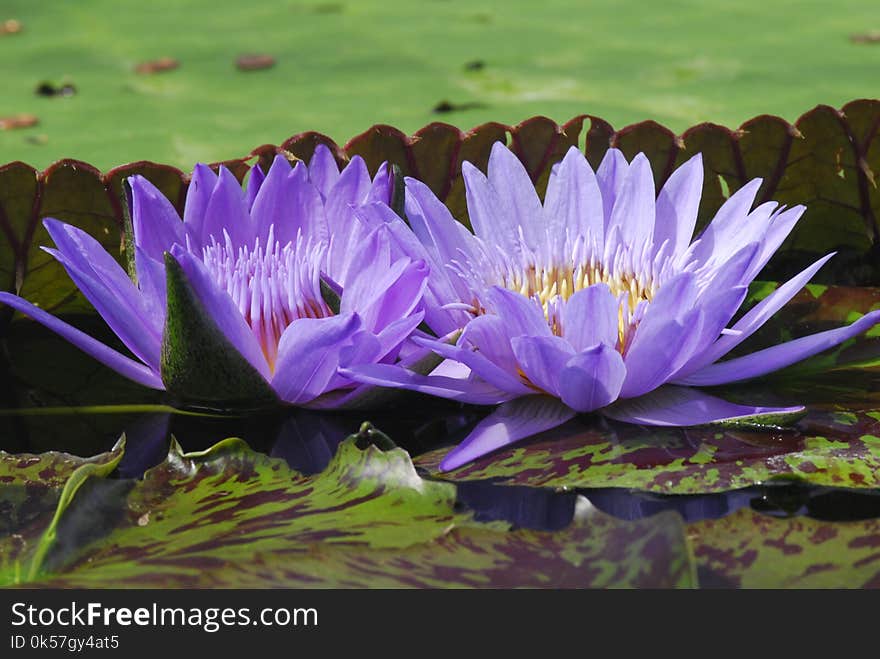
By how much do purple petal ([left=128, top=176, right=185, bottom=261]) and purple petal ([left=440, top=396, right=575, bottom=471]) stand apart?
16.6 inches

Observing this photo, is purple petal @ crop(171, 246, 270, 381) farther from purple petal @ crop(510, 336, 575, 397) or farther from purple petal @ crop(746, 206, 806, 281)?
purple petal @ crop(746, 206, 806, 281)

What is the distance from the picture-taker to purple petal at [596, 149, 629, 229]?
4.14 ft

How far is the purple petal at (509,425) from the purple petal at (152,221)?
1.38 feet

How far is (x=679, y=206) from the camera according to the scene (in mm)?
1248

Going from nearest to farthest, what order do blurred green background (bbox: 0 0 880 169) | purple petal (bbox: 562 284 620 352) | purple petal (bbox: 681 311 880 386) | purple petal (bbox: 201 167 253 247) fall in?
1. purple petal (bbox: 562 284 620 352)
2. purple petal (bbox: 681 311 880 386)
3. purple petal (bbox: 201 167 253 247)
4. blurred green background (bbox: 0 0 880 169)

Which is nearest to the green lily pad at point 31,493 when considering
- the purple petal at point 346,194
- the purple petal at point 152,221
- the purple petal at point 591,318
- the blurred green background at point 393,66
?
the purple petal at point 152,221

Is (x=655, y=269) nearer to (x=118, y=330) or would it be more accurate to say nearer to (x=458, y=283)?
(x=458, y=283)

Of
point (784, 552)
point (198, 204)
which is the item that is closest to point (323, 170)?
point (198, 204)

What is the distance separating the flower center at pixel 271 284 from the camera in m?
1.11

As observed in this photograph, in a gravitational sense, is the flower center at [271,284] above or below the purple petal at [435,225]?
below

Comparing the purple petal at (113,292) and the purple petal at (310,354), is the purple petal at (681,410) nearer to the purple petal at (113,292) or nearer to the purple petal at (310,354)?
the purple petal at (310,354)

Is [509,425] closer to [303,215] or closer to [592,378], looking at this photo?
[592,378]

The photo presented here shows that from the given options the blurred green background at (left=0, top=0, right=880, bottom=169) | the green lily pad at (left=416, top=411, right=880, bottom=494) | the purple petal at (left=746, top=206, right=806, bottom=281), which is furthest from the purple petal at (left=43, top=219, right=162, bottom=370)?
the blurred green background at (left=0, top=0, right=880, bottom=169)
